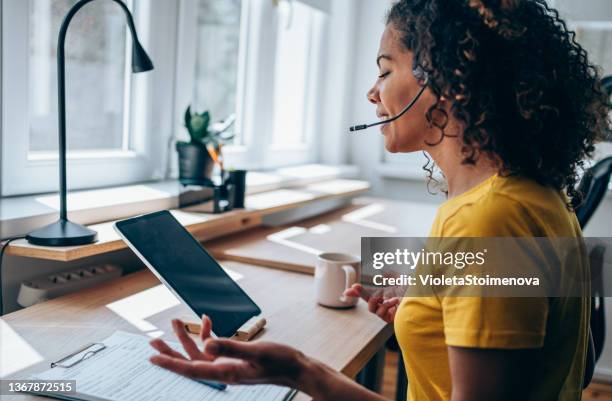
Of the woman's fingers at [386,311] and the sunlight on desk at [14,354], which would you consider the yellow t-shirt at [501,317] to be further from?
the sunlight on desk at [14,354]

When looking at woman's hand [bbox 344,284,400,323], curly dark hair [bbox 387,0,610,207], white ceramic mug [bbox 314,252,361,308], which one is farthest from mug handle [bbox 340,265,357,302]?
curly dark hair [bbox 387,0,610,207]

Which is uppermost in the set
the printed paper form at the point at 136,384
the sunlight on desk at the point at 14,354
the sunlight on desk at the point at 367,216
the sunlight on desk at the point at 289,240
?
the sunlight on desk at the point at 367,216

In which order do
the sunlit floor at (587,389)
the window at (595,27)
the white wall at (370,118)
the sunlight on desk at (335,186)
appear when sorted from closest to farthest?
the sunlight on desk at (335,186), the sunlit floor at (587,389), the window at (595,27), the white wall at (370,118)

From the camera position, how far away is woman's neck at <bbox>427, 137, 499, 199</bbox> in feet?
2.61

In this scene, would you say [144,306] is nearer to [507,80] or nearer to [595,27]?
[507,80]

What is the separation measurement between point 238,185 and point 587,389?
6.40 feet

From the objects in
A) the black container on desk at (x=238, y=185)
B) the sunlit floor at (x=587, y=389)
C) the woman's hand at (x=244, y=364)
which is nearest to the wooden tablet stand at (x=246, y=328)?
the woman's hand at (x=244, y=364)

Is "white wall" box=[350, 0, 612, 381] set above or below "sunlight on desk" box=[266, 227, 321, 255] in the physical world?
above

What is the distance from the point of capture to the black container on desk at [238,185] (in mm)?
1854

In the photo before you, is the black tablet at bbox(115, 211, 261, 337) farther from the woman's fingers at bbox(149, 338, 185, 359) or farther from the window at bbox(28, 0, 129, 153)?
the window at bbox(28, 0, 129, 153)

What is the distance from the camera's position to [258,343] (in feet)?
2.18

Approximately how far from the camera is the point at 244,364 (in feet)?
2.13

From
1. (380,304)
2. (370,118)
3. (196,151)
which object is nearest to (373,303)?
(380,304)

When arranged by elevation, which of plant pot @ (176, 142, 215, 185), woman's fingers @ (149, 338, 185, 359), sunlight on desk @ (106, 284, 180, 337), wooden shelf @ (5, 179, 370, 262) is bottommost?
sunlight on desk @ (106, 284, 180, 337)
